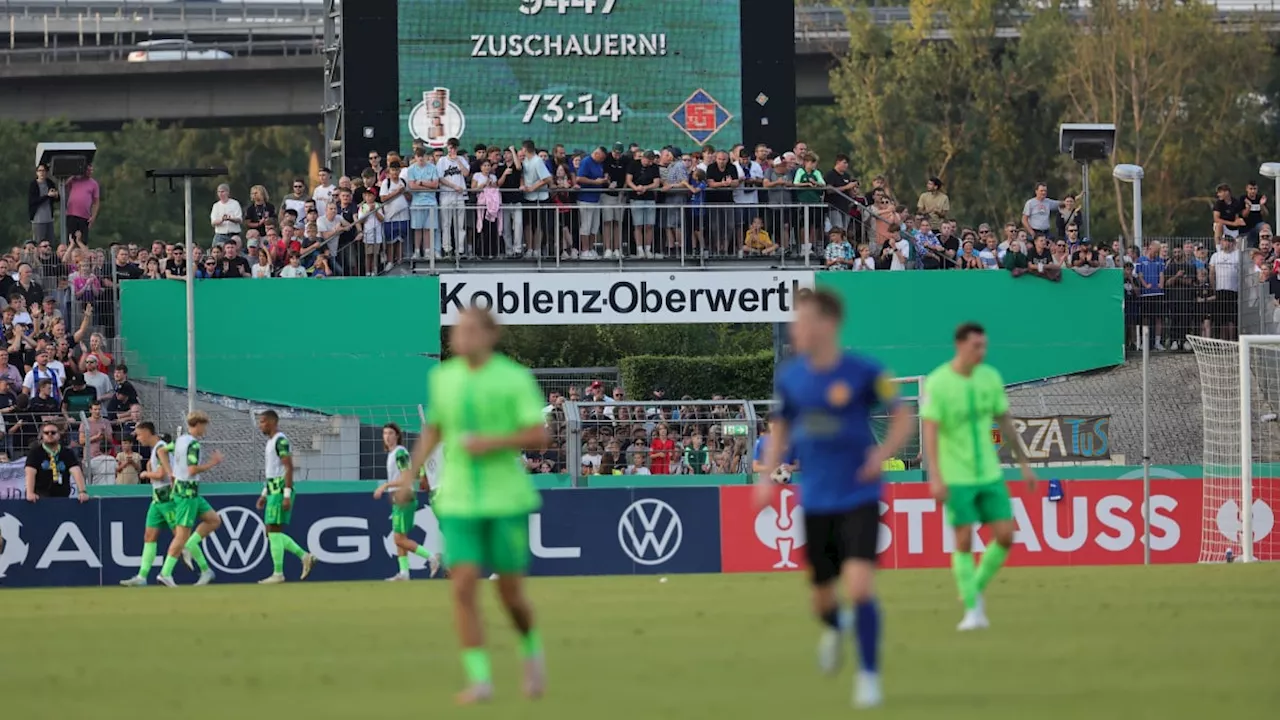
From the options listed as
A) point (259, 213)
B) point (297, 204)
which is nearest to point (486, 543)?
point (297, 204)

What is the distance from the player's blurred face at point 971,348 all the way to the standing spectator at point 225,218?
741 inches

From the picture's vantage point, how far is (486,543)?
10938 millimetres

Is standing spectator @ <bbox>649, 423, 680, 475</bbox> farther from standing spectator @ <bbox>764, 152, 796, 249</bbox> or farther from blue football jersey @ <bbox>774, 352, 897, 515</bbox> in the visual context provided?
blue football jersey @ <bbox>774, 352, 897, 515</bbox>

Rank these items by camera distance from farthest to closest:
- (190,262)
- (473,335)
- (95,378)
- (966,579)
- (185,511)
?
(95,378) < (190,262) < (185,511) < (966,579) < (473,335)

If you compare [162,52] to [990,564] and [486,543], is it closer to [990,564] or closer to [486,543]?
[990,564]

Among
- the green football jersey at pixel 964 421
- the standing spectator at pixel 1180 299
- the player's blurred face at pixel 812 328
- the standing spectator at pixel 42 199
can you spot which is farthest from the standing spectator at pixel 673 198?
the player's blurred face at pixel 812 328

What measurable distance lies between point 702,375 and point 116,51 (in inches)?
1390

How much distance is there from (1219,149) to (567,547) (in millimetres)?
53625

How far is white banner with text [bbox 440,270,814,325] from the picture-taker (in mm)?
31969

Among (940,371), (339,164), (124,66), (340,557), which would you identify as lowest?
(340,557)

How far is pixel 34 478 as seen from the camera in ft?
83.4

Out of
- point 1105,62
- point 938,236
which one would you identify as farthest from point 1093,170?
point 938,236

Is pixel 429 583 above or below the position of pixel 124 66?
below

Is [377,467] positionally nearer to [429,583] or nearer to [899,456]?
[429,583]
